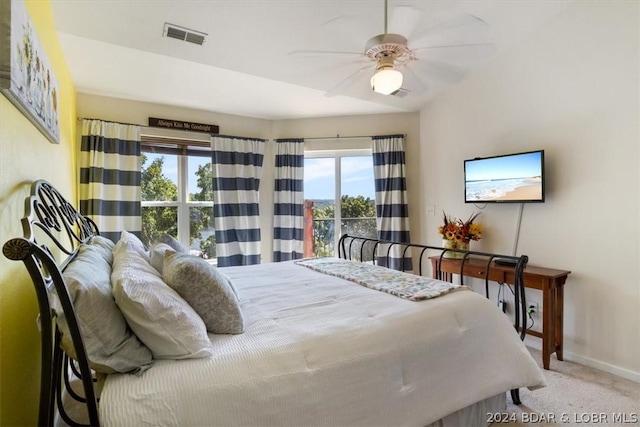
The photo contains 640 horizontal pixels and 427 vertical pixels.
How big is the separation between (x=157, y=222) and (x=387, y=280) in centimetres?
283

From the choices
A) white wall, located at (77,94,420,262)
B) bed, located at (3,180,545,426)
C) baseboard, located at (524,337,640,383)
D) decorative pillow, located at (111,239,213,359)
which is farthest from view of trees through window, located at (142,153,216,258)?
baseboard, located at (524,337,640,383)

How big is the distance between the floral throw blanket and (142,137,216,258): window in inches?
71.4

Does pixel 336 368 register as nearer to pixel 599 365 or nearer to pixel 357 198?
pixel 599 365

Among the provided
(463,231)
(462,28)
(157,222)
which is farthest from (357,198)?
(462,28)

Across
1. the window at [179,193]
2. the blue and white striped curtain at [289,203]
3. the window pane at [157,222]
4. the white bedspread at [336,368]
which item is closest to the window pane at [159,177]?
the window at [179,193]

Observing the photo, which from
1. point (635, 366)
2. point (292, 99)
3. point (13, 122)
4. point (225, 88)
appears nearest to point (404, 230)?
point (292, 99)

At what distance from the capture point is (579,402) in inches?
79.9

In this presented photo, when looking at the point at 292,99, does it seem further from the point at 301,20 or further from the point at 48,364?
the point at 48,364

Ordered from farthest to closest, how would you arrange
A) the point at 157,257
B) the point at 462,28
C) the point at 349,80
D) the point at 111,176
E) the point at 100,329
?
the point at 111,176 → the point at 349,80 → the point at 462,28 → the point at 157,257 → the point at 100,329

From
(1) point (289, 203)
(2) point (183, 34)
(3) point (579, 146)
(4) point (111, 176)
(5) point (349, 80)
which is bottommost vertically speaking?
(1) point (289, 203)

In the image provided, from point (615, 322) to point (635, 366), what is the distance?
0.29 m

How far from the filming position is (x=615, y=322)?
94.8 inches

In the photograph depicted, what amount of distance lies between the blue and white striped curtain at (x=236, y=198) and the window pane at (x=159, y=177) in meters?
0.45

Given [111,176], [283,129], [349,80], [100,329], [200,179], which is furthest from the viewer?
[283,129]
